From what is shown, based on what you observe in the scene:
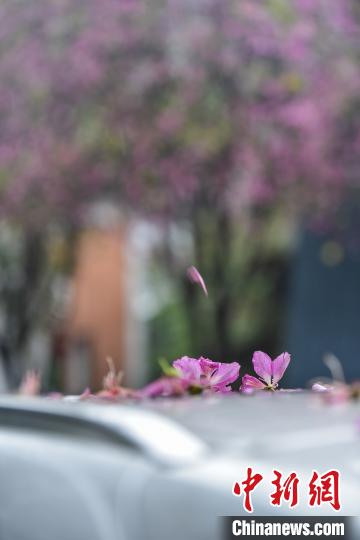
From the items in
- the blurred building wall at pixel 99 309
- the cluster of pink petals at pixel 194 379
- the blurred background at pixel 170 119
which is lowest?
the cluster of pink petals at pixel 194 379

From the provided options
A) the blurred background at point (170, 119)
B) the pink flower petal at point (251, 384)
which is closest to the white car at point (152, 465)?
the pink flower petal at point (251, 384)

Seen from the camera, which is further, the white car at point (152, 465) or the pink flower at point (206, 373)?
the white car at point (152, 465)

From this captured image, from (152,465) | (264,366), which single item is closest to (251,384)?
(264,366)

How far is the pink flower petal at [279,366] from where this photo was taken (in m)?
1.46

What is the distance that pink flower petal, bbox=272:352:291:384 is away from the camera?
57.6 inches

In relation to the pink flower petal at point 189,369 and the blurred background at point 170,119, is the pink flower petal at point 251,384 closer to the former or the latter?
the pink flower petal at point 189,369

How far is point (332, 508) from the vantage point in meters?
1.55

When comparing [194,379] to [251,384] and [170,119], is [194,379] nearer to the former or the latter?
[251,384]

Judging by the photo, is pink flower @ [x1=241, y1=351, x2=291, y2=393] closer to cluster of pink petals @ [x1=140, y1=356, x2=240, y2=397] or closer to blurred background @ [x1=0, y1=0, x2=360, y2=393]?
cluster of pink petals @ [x1=140, y1=356, x2=240, y2=397]

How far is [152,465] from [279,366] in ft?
0.89

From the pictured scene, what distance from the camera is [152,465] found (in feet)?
5.30

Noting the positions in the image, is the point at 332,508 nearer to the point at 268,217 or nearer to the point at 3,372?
the point at 3,372

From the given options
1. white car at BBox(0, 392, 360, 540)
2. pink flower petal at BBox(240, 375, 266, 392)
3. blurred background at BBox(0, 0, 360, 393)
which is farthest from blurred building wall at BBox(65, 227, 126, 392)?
pink flower petal at BBox(240, 375, 266, 392)

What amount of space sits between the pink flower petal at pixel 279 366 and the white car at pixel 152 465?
2.1 inches
